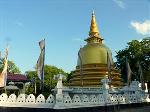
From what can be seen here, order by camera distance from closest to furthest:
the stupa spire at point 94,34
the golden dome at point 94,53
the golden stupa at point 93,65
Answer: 1. the golden stupa at point 93,65
2. the golden dome at point 94,53
3. the stupa spire at point 94,34

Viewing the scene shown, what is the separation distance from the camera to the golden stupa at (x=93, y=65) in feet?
119

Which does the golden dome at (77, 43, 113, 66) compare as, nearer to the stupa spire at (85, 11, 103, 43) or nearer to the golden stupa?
the golden stupa

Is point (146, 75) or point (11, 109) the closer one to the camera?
point (11, 109)

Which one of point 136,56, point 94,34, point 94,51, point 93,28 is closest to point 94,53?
point 94,51

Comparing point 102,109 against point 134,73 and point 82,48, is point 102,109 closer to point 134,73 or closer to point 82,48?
point 82,48

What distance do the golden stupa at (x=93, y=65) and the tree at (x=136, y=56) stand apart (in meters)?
5.91

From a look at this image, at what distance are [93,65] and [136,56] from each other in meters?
9.95

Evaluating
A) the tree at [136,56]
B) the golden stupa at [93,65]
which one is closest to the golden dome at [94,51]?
the golden stupa at [93,65]

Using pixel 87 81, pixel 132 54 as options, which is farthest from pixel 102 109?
pixel 132 54

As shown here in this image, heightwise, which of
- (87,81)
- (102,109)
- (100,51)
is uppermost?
(100,51)

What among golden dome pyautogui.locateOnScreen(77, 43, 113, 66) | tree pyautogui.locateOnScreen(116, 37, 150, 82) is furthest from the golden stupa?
tree pyautogui.locateOnScreen(116, 37, 150, 82)

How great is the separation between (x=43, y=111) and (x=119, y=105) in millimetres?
7306

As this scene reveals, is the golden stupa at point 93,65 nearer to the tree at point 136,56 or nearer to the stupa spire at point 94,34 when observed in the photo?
the stupa spire at point 94,34

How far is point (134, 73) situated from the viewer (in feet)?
147
